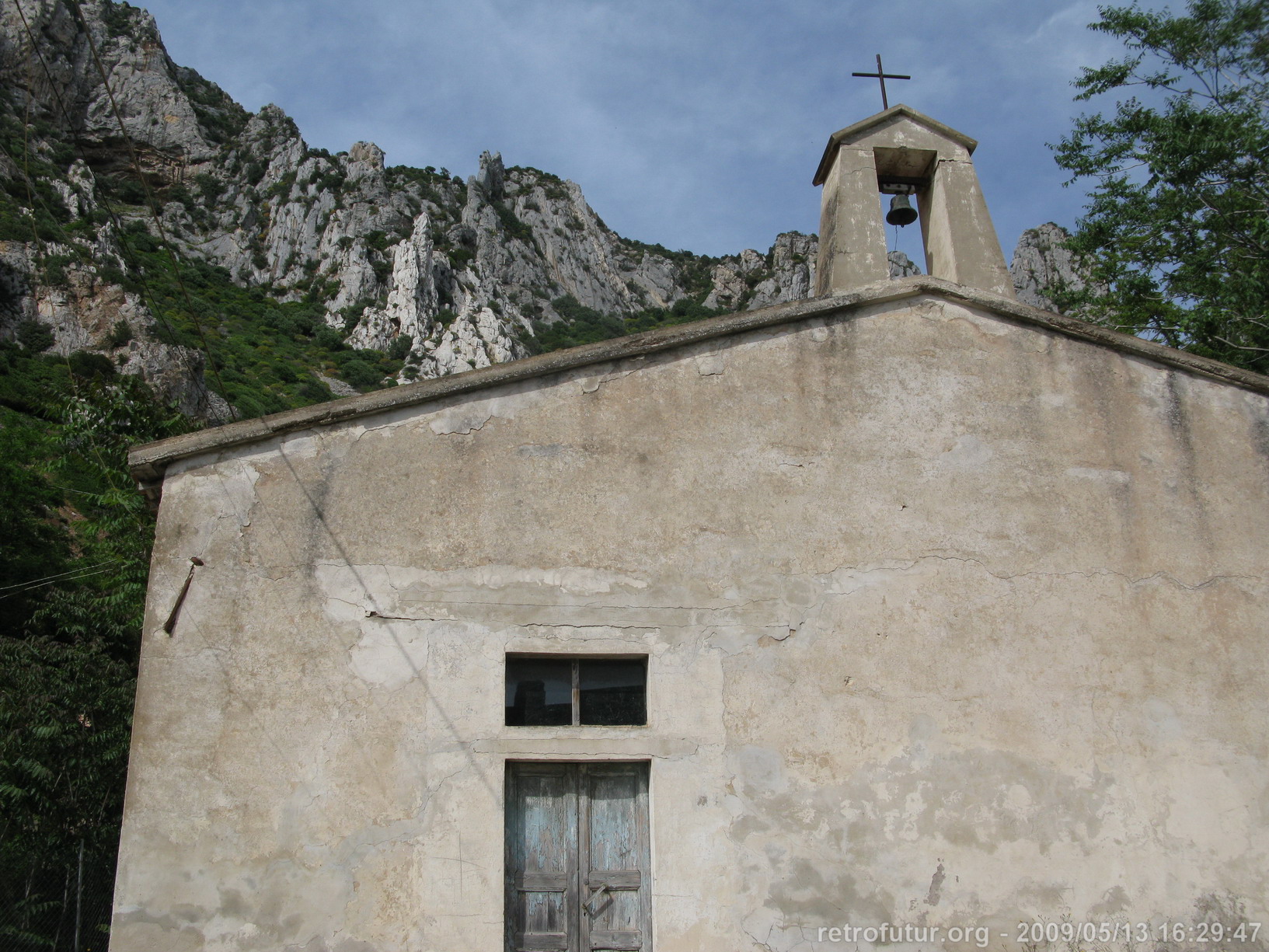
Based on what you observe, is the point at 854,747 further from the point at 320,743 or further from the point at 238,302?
the point at 238,302

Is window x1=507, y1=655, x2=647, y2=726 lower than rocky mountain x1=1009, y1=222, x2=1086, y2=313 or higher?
lower

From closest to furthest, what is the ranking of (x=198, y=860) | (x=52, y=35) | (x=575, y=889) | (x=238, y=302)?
(x=198, y=860) < (x=575, y=889) < (x=238, y=302) < (x=52, y=35)

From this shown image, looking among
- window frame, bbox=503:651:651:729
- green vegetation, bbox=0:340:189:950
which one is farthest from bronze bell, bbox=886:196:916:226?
green vegetation, bbox=0:340:189:950

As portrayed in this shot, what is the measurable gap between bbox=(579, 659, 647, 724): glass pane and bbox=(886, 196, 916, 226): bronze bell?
15.1 feet

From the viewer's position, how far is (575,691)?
20.0 ft

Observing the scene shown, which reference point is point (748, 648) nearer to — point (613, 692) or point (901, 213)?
point (613, 692)

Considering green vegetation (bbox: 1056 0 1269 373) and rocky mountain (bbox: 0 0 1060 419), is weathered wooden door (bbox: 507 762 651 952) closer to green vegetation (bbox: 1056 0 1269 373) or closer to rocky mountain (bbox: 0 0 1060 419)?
green vegetation (bbox: 1056 0 1269 373)

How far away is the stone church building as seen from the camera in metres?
5.57

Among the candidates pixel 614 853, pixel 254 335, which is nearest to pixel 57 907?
pixel 614 853

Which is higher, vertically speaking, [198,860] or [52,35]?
[52,35]

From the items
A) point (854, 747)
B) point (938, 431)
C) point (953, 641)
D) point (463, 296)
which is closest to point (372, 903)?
point (854, 747)

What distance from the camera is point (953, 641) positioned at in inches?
250

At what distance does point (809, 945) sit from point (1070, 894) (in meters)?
1.67

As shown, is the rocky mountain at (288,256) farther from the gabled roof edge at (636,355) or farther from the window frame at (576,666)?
the window frame at (576,666)
